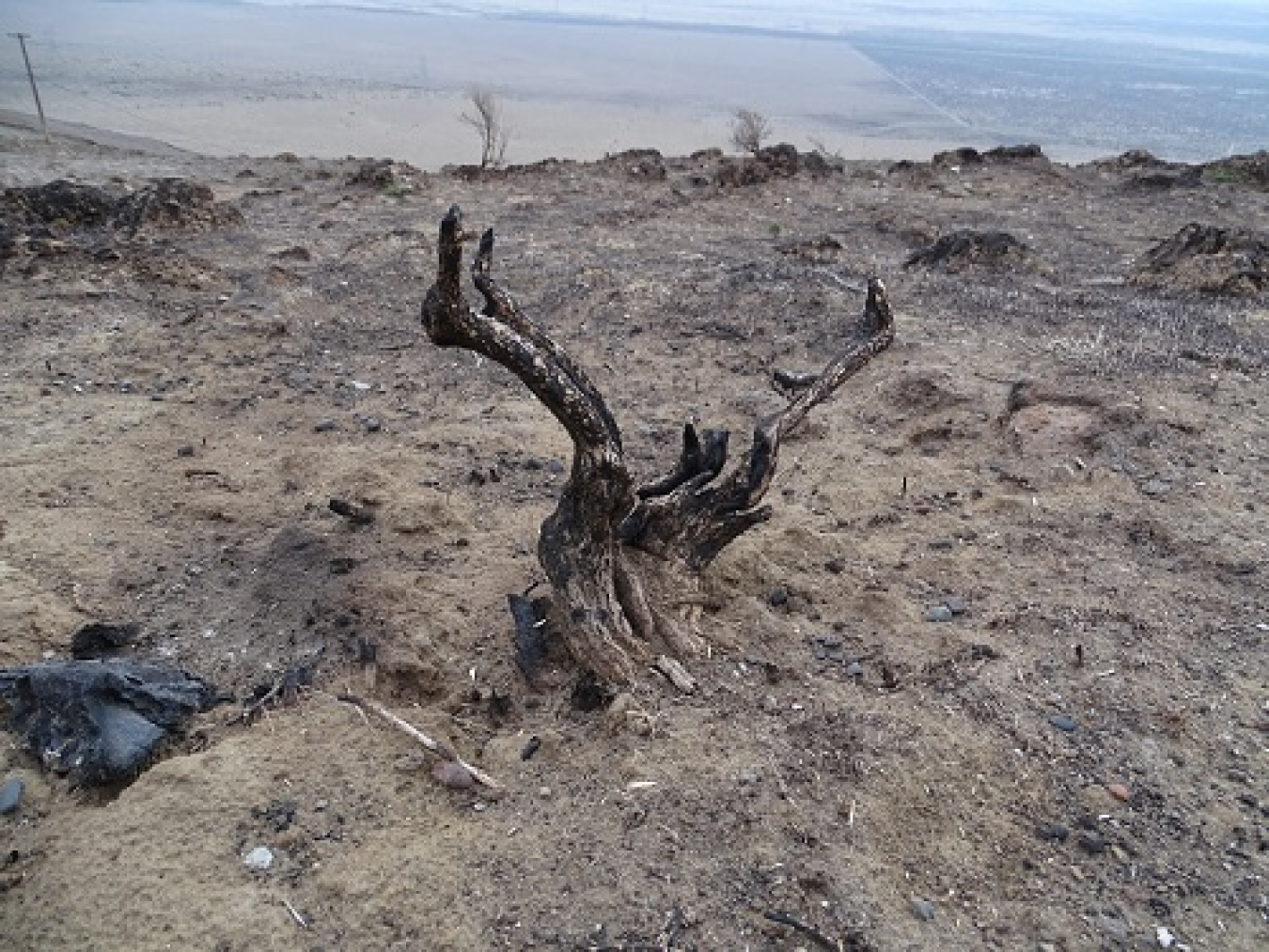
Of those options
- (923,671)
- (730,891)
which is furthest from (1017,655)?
(730,891)

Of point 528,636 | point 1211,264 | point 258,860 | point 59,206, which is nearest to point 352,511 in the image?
point 528,636

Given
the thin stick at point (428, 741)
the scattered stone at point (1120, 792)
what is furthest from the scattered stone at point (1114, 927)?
the thin stick at point (428, 741)

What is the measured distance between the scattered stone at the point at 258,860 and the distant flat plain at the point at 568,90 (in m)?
21.5

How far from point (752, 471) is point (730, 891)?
1811mm

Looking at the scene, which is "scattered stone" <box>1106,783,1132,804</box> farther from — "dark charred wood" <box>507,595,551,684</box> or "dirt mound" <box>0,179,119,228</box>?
"dirt mound" <box>0,179,119,228</box>

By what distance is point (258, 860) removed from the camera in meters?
3.48

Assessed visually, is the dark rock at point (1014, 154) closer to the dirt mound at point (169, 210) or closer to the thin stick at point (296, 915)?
the dirt mound at point (169, 210)

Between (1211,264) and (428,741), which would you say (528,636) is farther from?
(1211,264)

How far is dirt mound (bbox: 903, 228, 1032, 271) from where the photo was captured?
10320mm

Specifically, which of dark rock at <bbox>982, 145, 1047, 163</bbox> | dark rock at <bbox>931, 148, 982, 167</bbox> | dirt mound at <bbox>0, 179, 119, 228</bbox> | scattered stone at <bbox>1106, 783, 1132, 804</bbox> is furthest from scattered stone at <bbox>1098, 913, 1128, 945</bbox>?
dark rock at <bbox>982, 145, 1047, 163</bbox>

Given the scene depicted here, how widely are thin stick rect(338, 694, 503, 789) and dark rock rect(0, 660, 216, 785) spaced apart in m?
0.70

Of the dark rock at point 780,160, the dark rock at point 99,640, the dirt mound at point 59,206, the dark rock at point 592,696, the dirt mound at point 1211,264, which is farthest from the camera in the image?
the dark rock at point 780,160

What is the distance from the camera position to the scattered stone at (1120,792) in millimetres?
3800

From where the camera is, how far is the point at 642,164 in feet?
51.3
